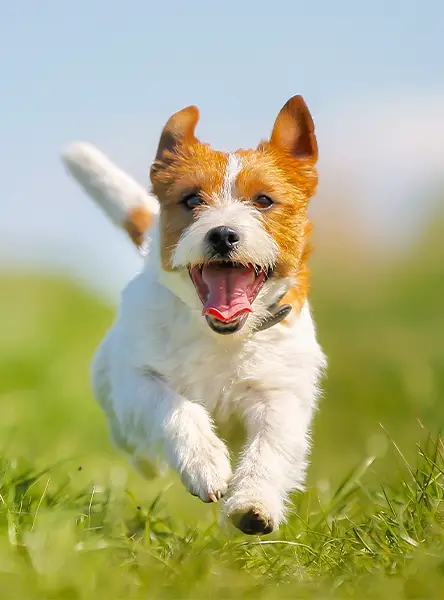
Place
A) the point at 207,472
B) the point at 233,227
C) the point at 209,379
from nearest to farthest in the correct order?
the point at 207,472 < the point at 233,227 < the point at 209,379

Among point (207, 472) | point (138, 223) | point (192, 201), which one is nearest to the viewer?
point (207, 472)

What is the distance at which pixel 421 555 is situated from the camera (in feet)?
9.59

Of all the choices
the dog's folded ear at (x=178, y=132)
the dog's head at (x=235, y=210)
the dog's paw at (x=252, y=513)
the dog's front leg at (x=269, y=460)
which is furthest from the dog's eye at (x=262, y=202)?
the dog's paw at (x=252, y=513)

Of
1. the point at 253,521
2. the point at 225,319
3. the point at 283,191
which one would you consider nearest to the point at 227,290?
the point at 225,319

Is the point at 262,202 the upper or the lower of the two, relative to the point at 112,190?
upper

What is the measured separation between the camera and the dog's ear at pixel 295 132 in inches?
162

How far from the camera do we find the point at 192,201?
3.96m

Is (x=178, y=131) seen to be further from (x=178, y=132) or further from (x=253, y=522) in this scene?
(x=253, y=522)

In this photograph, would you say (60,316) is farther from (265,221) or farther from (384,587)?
(384,587)

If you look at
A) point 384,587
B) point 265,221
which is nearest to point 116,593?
point 384,587

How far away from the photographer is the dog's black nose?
3.66 metres

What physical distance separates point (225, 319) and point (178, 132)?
0.96 m

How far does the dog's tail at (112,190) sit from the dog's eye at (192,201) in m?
1.11

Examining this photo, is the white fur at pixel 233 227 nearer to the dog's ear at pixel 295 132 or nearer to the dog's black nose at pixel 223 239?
the dog's black nose at pixel 223 239
